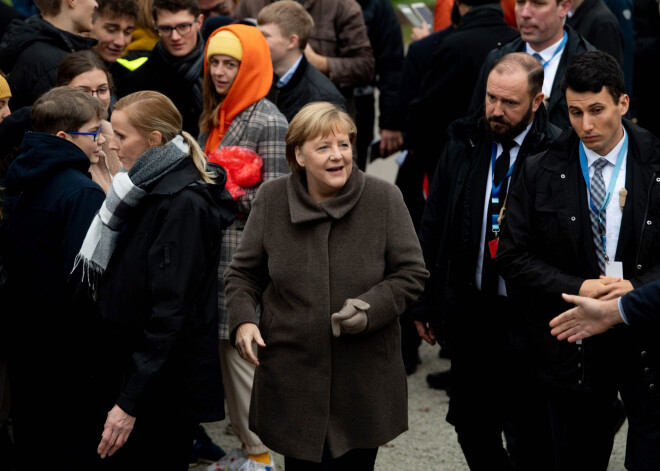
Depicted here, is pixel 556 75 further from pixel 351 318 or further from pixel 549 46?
pixel 351 318

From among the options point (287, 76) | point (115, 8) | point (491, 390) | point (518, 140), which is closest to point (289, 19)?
point (287, 76)

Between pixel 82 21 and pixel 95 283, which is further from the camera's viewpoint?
pixel 82 21

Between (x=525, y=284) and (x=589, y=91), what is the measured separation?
856mm

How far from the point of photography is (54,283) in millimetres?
4172

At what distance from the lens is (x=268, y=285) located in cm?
377

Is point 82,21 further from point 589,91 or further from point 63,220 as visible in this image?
point 589,91

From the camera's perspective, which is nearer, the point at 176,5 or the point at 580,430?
the point at 580,430

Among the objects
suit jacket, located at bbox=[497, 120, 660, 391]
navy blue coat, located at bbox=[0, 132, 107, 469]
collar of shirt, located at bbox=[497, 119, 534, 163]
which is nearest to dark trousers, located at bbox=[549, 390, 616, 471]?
suit jacket, located at bbox=[497, 120, 660, 391]

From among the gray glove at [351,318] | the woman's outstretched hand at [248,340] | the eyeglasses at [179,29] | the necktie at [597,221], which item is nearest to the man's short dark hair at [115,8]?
the eyeglasses at [179,29]

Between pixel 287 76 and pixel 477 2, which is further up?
pixel 477 2

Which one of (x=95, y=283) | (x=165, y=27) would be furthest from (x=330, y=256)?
(x=165, y=27)

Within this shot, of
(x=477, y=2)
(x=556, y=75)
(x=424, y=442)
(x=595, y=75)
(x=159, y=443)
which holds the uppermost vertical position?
(x=477, y=2)

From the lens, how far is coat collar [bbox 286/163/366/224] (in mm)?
3586

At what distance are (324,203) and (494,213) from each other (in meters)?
1.10
